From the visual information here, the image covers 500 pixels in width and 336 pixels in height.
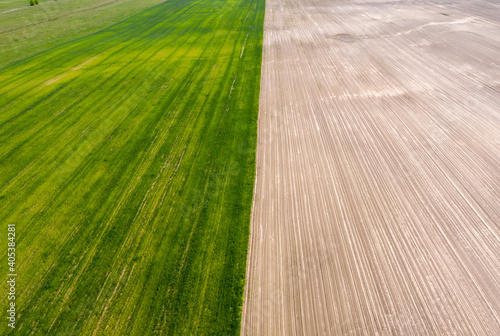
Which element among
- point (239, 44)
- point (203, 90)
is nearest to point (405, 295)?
point (203, 90)

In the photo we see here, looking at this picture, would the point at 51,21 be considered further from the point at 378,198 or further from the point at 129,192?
the point at 378,198

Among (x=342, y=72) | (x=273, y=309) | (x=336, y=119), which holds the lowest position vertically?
(x=273, y=309)

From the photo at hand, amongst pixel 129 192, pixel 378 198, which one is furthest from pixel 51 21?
pixel 378 198

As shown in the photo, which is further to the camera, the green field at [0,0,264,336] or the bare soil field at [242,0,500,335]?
the green field at [0,0,264,336]

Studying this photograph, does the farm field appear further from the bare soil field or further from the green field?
the bare soil field

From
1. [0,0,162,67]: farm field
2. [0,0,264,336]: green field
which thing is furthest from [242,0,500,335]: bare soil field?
[0,0,162,67]: farm field

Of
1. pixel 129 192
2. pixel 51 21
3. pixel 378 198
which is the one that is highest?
pixel 51 21

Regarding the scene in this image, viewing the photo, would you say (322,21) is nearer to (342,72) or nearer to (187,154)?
(342,72)
